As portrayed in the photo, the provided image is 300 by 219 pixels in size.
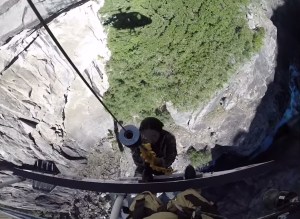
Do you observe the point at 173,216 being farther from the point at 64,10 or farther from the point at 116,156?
the point at 116,156

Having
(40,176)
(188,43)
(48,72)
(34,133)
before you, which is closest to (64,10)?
(48,72)

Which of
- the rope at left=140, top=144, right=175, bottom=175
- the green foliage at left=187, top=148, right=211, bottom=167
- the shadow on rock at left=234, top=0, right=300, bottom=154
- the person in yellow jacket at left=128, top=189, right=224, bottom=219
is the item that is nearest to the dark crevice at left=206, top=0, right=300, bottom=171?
the shadow on rock at left=234, top=0, right=300, bottom=154

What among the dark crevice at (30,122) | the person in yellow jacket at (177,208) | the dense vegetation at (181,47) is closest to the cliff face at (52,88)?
the dark crevice at (30,122)

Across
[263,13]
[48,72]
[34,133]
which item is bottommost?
[34,133]

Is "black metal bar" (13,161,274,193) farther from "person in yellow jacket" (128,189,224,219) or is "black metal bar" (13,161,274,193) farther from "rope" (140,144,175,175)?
"person in yellow jacket" (128,189,224,219)

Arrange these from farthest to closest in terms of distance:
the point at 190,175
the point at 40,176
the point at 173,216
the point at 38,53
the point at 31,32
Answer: the point at 38,53 → the point at 31,32 → the point at 40,176 → the point at 190,175 → the point at 173,216

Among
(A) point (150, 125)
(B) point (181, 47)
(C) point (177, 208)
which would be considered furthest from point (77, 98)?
(C) point (177, 208)

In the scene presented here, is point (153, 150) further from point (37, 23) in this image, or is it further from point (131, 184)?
point (37, 23)
